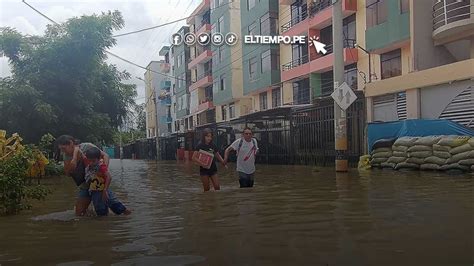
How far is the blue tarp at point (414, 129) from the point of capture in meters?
14.7

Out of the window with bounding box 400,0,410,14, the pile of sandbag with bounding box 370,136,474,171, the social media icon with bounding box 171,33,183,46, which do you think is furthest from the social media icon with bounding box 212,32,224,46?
the pile of sandbag with bounding box 370,136,474,171

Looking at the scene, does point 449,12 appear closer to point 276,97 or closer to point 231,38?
point 276,97

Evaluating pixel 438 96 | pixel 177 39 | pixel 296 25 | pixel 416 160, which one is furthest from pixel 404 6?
pixel 177 39

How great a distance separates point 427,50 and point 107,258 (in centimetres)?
1892

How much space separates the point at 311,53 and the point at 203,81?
76.5 ft

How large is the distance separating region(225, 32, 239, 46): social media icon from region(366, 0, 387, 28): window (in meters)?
18.7

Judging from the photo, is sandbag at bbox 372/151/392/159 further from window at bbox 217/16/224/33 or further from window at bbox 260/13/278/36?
window at bbox 217/16/224/33

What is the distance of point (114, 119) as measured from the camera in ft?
74.5

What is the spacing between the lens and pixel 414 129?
1595 centimetres

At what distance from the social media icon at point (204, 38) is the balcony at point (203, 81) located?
3183 mm

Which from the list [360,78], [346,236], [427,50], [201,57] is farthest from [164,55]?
[346,236]

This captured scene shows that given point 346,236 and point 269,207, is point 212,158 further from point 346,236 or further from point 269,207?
point 346,236

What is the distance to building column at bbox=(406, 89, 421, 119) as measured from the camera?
16906mm

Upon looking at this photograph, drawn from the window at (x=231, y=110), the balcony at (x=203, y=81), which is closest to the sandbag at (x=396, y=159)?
the window at (x=231, y=110)
